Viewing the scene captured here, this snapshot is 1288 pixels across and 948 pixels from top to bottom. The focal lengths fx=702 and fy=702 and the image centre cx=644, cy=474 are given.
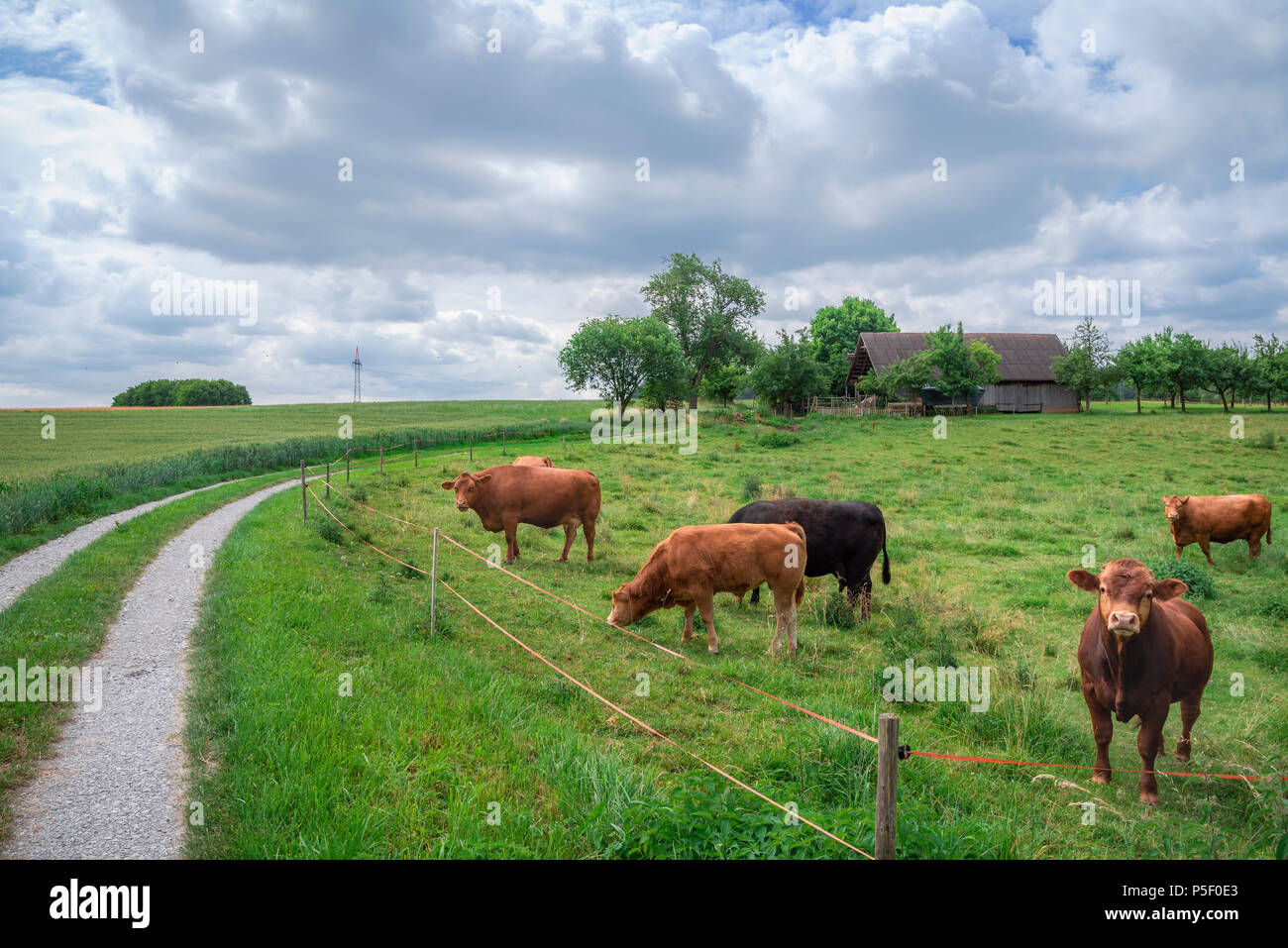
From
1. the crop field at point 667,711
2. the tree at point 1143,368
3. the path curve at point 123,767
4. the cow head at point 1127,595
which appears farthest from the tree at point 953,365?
the path curve at point 123,767

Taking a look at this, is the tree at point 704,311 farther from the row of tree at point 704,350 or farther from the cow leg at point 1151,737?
the cow leg at point 1151,737

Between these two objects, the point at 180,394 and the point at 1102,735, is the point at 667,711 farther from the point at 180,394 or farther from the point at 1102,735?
the point at 180,394

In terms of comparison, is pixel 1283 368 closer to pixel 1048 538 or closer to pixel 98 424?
pixel 1048 538

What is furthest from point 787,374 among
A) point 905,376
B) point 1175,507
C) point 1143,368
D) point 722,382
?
point 1175,507

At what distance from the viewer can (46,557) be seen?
13.4m

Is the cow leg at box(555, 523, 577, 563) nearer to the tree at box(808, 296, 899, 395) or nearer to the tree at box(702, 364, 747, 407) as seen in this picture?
the tree at box(702, 364, 747, 407)

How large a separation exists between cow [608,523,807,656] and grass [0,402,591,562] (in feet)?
42.6

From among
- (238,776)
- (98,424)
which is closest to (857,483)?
(238,776)

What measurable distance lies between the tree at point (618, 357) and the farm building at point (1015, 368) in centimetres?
1786

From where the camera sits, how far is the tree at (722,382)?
2731 inches

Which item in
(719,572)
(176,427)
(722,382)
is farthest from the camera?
(722,382)

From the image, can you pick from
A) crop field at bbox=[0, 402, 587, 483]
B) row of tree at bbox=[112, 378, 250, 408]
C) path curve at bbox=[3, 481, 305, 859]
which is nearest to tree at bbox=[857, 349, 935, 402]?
crop field at bbox=[0, 402, 587, 483]

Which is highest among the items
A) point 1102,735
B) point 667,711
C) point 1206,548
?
point 1206,548

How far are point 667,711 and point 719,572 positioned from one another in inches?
100
